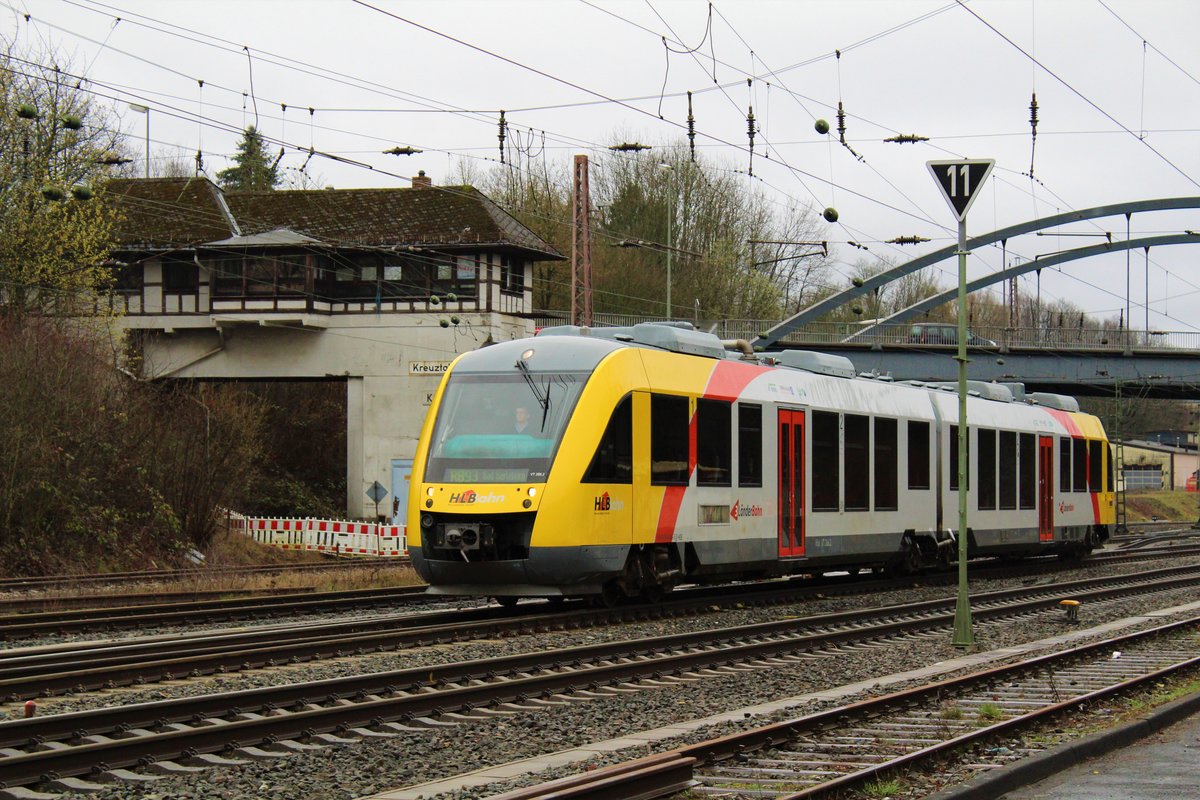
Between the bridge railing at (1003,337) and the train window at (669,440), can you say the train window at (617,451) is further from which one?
the bridge railing at (1003,337)

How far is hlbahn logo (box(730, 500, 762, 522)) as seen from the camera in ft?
62.5

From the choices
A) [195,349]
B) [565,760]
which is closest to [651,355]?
[565,760]

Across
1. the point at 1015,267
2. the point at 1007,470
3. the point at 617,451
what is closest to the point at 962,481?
the point at 617,451

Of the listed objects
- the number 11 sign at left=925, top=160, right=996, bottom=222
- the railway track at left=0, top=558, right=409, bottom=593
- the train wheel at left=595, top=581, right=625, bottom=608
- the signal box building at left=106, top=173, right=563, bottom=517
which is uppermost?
the signal box building at left=106, top=173, right=563, bottom=517

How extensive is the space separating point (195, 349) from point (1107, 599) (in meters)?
32.5

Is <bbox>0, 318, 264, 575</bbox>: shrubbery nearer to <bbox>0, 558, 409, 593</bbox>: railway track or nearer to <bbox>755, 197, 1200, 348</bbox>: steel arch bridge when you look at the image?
<bbox>0, 558, 409, 593</bbox>: railway track

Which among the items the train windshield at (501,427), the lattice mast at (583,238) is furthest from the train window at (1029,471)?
the train windshield at (501,427)

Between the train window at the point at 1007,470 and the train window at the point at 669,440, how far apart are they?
36.8ft

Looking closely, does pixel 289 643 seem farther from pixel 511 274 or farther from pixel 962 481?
pixel 511 274

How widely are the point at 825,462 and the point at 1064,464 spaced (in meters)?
11.2

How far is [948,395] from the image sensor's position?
2622 centimetres

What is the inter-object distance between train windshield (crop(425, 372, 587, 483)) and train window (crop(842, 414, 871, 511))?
6.91m

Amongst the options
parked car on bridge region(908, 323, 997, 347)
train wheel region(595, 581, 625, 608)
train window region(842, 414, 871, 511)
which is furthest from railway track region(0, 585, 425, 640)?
parked car on bridge region(908, 323, 997, 347)

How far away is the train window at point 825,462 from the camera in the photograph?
2127cm
